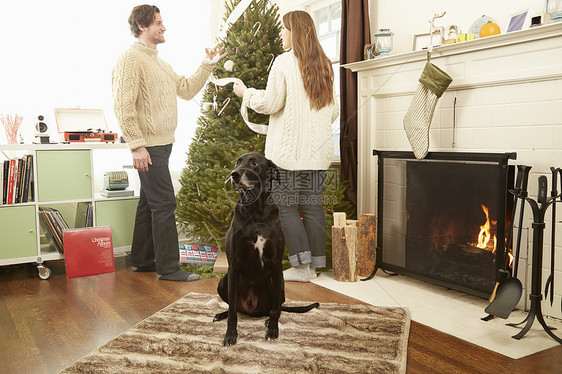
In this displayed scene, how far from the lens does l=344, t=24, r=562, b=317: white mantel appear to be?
2158mm

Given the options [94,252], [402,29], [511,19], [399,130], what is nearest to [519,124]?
[511,19]

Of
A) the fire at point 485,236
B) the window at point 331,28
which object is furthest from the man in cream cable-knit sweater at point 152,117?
the fire at point 485,236

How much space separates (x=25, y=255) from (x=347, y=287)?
209cm

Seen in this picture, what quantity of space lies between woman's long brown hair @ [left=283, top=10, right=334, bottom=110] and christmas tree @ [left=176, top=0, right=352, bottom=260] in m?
0.39

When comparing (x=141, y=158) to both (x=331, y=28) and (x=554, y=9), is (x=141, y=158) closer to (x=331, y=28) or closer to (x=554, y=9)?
(x=331, y=28)

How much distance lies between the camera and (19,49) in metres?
3.33

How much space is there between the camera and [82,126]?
349 cm

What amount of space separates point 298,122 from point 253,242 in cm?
109

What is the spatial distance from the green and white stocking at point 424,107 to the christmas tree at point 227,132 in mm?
751

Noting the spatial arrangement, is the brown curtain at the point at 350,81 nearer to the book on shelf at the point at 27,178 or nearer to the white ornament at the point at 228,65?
the white ornament at the point at 228,65

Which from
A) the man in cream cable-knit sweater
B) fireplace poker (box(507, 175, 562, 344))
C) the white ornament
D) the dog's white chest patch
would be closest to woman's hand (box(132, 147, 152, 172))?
the man in cream cable-knit sweater

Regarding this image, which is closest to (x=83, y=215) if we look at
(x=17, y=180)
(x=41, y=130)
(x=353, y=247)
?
(x=17, y=180)

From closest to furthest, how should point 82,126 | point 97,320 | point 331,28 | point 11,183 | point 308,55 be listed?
point 97,320, point 308,55, point 11,183, point 82,126, point 331,28

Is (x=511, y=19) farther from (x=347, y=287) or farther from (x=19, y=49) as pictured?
(x=19, y=49)
